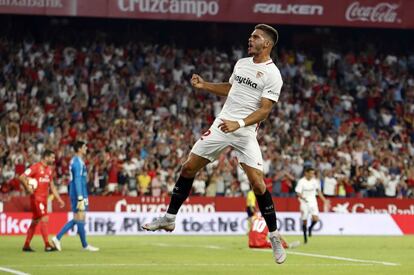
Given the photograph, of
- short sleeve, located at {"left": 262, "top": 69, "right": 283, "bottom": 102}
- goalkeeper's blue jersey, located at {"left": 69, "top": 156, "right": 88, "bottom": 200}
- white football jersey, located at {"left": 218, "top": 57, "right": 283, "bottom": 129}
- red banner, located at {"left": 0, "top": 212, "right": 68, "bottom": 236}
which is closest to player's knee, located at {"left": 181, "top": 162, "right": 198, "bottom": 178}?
white football jersey, located at {"left": 218, "top": 57, "right": 283, "bottom": 129}

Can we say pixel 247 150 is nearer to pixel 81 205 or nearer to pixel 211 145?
pixel 211 145

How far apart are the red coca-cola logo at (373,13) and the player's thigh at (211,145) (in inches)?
1008

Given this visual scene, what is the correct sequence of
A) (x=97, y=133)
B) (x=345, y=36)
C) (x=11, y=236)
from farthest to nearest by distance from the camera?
(x=345, y=36) → (x=97, y=133) → (x=11, y=236)

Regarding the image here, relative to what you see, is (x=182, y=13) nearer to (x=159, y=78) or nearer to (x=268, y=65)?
(x=159, y=78)

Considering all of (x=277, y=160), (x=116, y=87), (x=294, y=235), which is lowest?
(x=294, y=235)

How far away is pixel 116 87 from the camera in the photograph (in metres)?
38.1

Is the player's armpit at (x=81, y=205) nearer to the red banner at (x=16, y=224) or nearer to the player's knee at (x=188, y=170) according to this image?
the player's knee at (x=188, y=170)

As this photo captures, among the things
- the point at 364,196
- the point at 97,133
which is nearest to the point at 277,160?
the point at 364,196

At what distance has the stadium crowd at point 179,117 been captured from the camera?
111 ft

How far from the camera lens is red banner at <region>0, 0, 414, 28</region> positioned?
117 ft

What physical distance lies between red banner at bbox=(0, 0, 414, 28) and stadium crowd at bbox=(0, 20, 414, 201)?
9.81ft

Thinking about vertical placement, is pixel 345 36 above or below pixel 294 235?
above

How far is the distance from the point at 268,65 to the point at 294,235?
18.7 m

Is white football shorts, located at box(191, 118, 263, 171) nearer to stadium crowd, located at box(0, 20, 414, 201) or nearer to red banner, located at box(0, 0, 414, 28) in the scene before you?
stadium crowd, located at box(0, 20, 414, 201)
